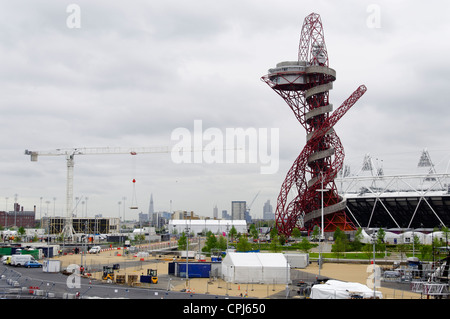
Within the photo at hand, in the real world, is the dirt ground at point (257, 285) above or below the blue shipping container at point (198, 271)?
below

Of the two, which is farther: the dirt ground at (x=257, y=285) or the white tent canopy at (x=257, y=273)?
the white tent canopy at (x=257, y=273)

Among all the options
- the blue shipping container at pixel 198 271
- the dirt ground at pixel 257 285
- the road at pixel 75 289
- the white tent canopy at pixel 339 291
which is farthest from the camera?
the blue shipping container at pixel 198 271

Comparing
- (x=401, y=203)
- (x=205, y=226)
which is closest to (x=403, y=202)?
(x=401, y=203)

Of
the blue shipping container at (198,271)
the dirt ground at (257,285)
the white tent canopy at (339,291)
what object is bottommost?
the dirt ground at (257,285)

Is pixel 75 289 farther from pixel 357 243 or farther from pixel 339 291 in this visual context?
pixel 357 243

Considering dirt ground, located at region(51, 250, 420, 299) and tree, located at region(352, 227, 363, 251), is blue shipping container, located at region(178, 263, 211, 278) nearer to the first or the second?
dirt ground, located at region(51, 250, 420, 299)

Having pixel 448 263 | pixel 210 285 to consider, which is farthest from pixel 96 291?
pixel 448 263

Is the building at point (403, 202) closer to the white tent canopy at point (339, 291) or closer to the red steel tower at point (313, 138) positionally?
the red steel tower at point (313, 138)

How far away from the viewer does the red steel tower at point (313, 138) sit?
117 metres

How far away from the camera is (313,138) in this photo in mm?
117125

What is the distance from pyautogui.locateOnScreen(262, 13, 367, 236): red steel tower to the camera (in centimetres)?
11719

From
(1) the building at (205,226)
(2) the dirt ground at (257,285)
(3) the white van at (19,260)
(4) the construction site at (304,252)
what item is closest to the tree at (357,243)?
(4) the construction site at (304,252)

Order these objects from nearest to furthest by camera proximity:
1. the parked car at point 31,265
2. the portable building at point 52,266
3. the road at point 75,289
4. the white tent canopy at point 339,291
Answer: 1. the white tent canopy at point 339,291
2. the road at point 75,289
3. the portable building at point 52,266
4. the parked car at point 31,265
